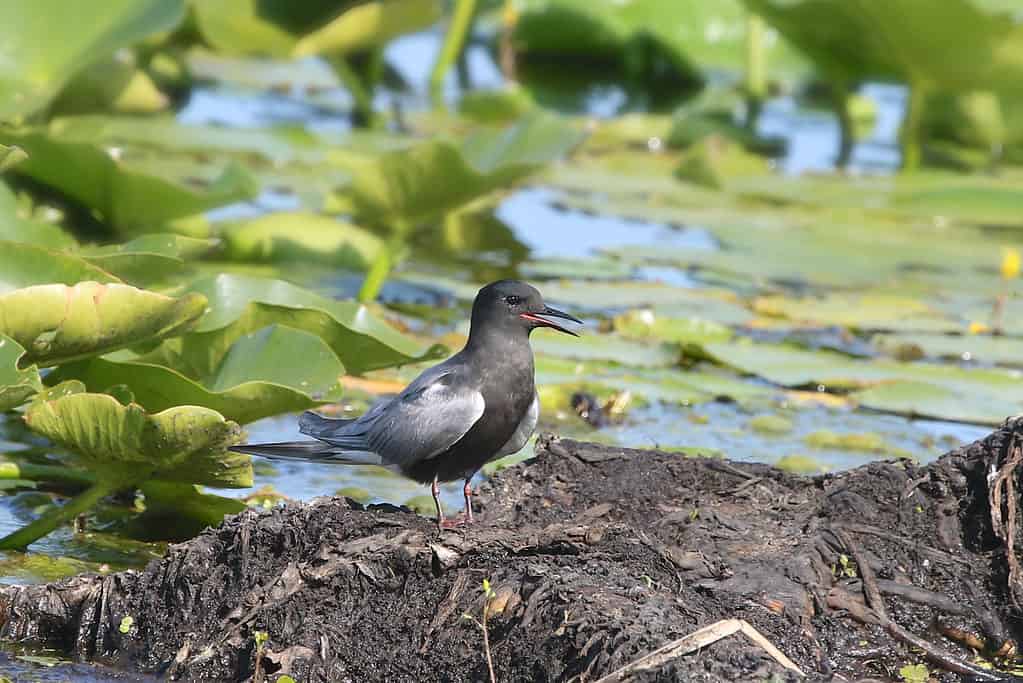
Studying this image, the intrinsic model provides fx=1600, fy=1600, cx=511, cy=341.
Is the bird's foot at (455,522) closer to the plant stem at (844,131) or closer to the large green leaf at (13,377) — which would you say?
the large green leaf at (13,377)

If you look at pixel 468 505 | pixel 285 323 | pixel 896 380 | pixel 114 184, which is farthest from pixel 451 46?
pixel 468 505

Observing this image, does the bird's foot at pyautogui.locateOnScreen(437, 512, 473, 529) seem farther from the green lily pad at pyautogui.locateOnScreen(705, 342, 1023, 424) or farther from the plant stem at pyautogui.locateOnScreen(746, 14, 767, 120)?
the plant stem at pyautogui.locateOnScreen(746, 14, 767, 120)

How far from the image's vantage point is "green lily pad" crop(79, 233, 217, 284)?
15.1ft

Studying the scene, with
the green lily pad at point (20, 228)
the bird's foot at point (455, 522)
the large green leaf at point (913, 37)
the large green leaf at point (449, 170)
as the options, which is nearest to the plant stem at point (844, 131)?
Result: the large green leaf at point (913, 37)

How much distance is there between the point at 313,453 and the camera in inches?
164

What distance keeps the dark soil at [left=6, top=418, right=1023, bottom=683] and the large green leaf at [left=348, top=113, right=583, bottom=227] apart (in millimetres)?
2656

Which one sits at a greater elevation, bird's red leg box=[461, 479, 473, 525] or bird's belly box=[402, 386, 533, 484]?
bird's belly box=[402, 386, 533, 484]

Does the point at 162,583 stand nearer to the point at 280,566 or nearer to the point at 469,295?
the point at 280,566

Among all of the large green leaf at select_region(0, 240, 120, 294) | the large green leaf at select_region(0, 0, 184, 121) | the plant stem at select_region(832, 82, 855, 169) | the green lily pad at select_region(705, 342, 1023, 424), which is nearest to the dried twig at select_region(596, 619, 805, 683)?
the large green leaf at select_region(0, 240, 120, 294)

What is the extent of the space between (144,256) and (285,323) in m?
0.45

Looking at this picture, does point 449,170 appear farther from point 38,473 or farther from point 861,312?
point 38,473

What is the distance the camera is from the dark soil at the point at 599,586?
3.39 meters

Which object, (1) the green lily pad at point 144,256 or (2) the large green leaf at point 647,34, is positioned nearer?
(1) the green lily pad at point 144,256

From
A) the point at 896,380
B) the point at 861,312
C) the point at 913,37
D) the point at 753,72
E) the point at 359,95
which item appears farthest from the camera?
the point at 753,72
